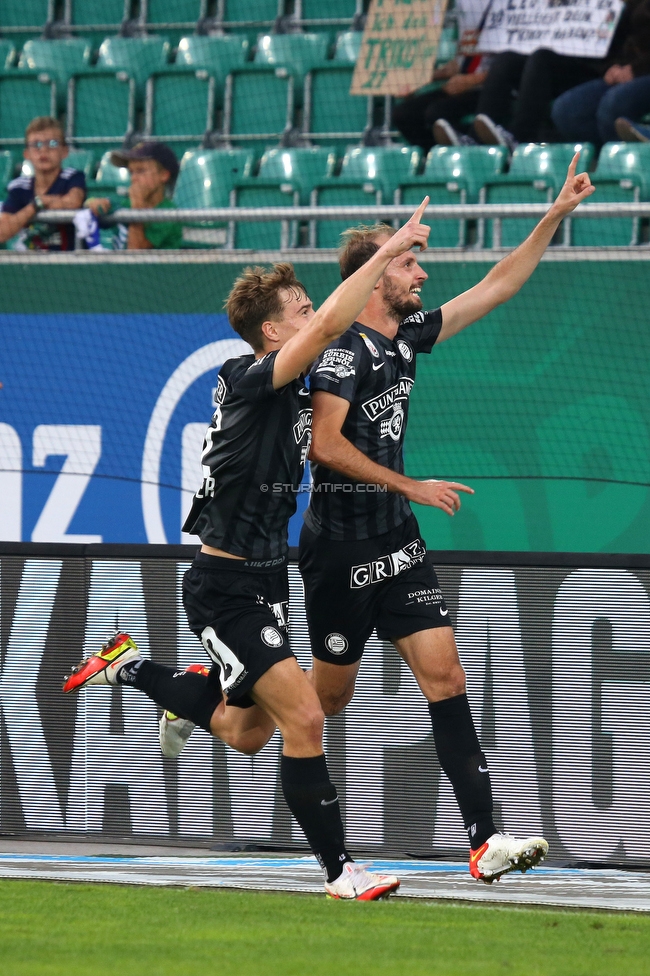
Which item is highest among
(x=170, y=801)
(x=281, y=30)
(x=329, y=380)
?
(x=281, y=30)

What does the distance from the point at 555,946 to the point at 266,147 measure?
401 inches

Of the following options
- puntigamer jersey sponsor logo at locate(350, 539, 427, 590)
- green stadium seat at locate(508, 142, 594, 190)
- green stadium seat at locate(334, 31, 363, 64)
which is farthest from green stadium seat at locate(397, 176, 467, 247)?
puntigamer jersey sponsor logo at locate(350, 539, 427, 590)

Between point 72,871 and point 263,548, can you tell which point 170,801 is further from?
point 263,548

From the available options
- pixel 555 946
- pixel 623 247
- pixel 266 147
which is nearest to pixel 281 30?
pixel 266 147

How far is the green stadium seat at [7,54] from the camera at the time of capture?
1451 centimetres

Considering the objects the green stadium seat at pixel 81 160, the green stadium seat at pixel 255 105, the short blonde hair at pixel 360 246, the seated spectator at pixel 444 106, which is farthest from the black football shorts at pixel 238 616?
the green stadium seat at pixel 81 160

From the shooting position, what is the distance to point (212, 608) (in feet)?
17.2

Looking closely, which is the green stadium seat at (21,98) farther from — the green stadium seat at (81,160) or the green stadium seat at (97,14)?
the green stadium seat at (97,14)

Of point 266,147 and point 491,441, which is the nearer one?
point 491,441

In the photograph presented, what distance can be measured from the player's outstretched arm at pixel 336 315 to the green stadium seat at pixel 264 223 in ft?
14.9

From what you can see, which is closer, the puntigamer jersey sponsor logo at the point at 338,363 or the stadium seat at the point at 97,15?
the puntigamer jersey sponsor logo at the point at 338,363

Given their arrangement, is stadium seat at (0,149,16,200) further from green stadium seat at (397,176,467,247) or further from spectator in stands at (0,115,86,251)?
green stadium seat at (397,176,467,247)

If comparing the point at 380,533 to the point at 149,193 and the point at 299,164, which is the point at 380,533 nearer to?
the point at 149,193

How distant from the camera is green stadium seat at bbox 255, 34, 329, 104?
42.7ft
